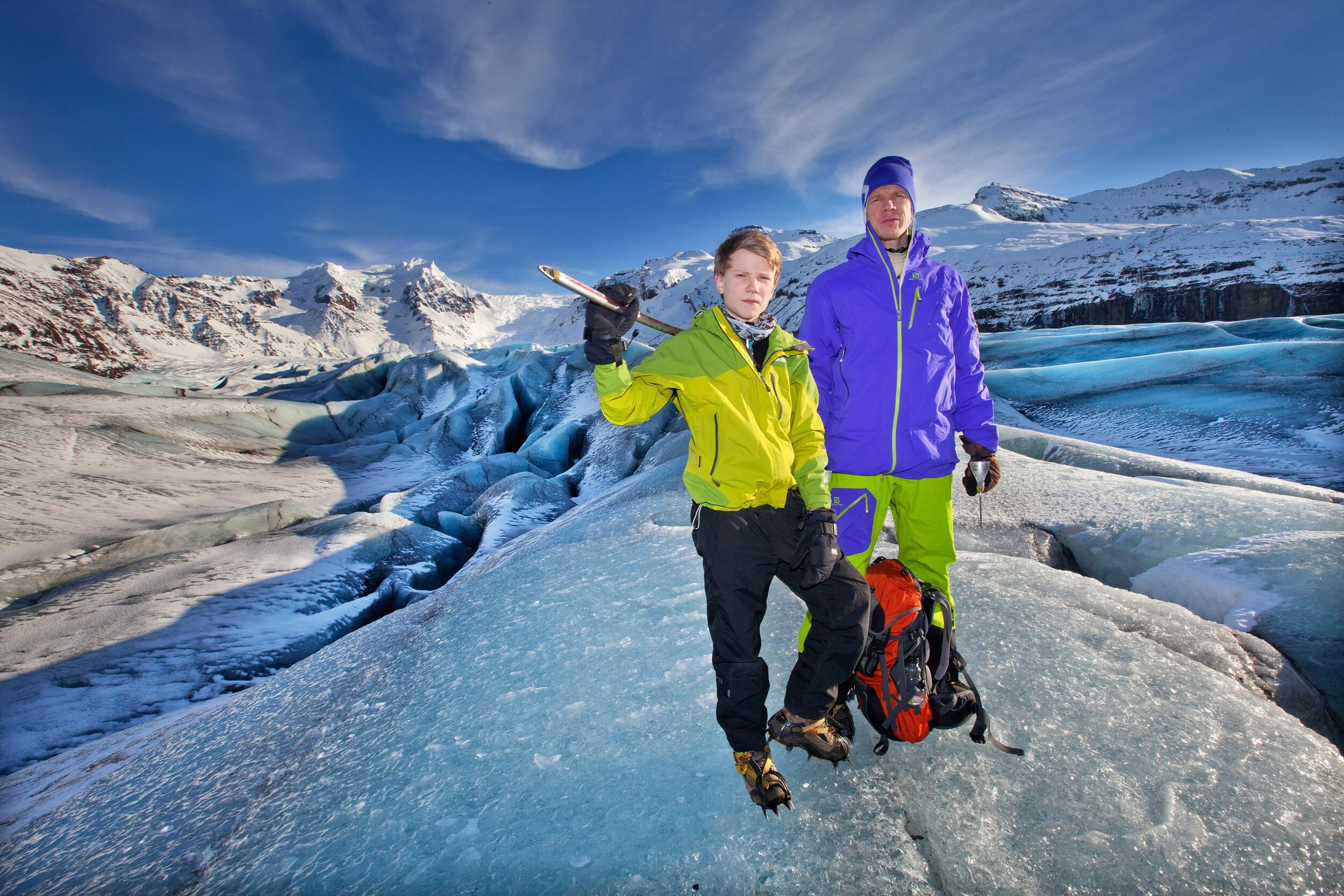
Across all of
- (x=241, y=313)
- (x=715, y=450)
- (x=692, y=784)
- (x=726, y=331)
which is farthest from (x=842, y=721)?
(x=241, y=313)

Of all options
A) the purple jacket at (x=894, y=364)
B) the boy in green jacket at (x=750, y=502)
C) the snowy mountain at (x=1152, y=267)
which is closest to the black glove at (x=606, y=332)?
the boy in green jacket at (x=750, y=502)

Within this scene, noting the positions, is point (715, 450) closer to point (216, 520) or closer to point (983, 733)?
point (983, 733)

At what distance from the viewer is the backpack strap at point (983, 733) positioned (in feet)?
5.69

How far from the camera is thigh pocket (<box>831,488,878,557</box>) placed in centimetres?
205

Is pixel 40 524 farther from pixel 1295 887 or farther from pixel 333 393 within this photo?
→ pixel 333 393

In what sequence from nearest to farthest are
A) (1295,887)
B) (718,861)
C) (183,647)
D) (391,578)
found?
(1295,887) → (718,861) → (183,647) → (391,578)

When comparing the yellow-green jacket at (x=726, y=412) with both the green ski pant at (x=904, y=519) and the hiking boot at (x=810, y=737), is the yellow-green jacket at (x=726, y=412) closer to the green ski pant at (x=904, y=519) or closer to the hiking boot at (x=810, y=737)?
the green ski pant at (x=904, y=519)

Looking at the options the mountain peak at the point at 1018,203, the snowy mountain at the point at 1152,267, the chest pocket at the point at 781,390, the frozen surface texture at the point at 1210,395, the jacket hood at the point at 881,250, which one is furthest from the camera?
the mountain peak at the point at 1018,203

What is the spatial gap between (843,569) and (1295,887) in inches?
54.6

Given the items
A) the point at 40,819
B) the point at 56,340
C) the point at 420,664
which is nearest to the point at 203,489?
the point at 40,819

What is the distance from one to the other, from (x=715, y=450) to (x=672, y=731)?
3.90 feet

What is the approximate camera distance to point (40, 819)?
2.41 m

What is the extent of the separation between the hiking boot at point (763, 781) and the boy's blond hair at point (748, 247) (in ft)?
5.76

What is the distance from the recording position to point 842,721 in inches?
75.3
